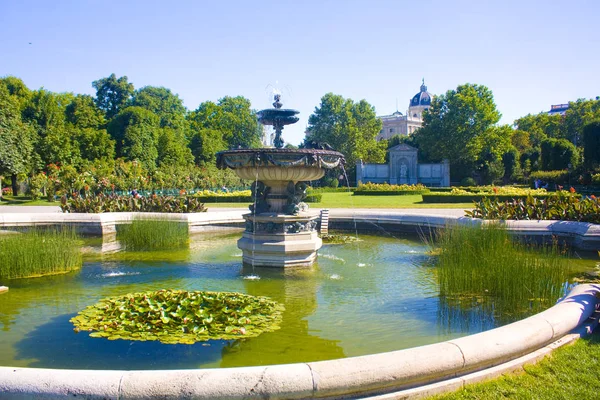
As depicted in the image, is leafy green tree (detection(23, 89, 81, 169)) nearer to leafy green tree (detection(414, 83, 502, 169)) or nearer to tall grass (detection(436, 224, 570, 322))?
leafy green tree (detection(414, 83, 502, 169))

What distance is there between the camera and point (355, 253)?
1128 cm

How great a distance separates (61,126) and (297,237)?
43540 mm

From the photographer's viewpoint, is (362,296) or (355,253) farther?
(355,253)

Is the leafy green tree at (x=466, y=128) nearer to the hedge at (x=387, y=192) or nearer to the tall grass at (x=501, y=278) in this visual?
the hedge at (x=387, y=192)

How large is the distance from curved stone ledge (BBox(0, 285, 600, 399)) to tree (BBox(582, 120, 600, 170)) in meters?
37.1

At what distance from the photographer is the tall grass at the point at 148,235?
11.5 metres

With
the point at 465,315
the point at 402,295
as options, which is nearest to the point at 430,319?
the point at 465,315

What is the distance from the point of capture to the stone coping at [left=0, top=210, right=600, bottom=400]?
10.3 feet

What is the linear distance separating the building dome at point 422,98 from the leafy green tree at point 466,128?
→ 71896mm

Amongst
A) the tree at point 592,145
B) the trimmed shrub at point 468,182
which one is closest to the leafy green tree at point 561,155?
the tree at point 592,145

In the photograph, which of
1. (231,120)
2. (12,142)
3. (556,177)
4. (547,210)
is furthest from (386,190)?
(231,120)

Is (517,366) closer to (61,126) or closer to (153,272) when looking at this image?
(153,272)

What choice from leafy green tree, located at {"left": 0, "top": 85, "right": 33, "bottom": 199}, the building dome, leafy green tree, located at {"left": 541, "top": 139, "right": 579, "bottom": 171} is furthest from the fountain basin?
the building dome

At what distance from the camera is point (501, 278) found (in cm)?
622
